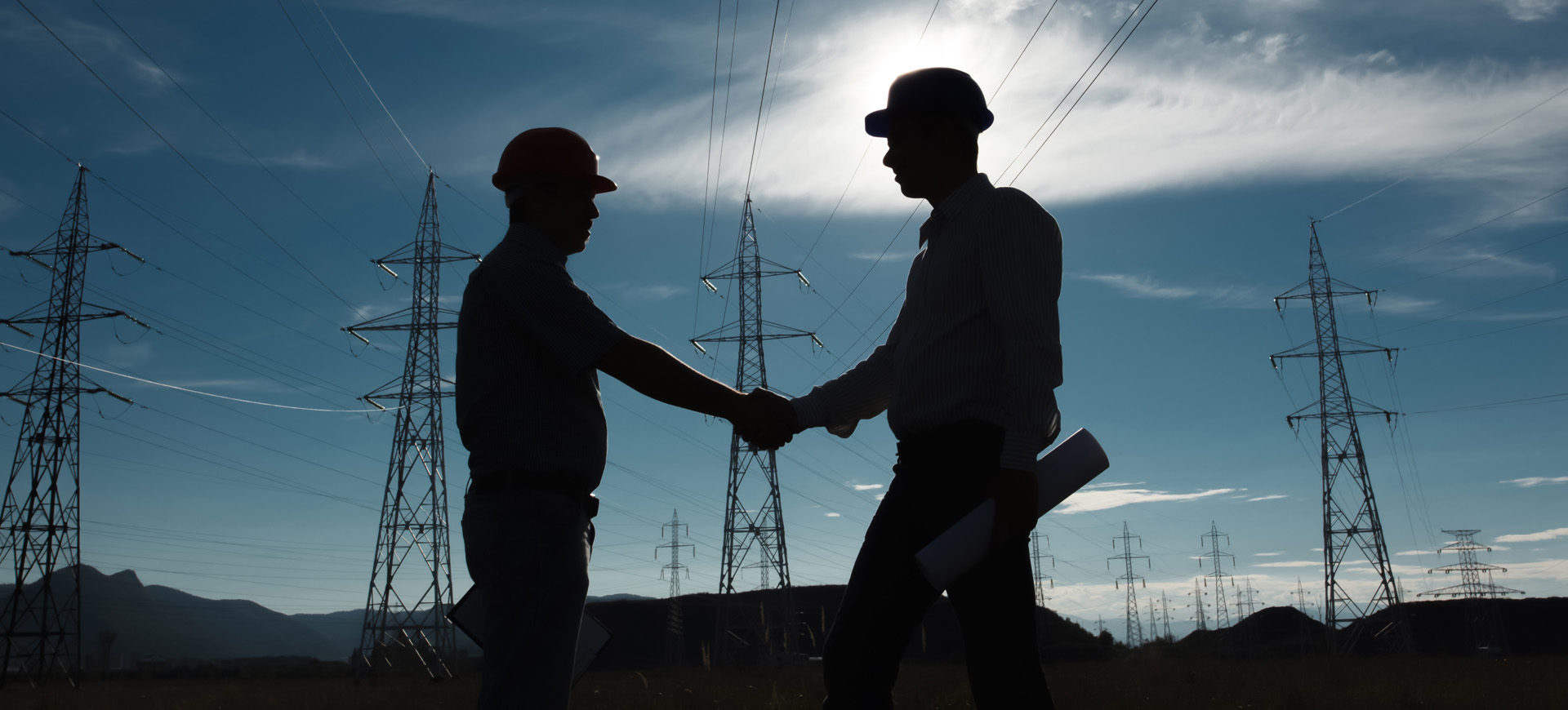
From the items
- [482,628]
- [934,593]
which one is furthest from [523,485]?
[934,593]

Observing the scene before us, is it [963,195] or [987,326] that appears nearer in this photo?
[987,326]

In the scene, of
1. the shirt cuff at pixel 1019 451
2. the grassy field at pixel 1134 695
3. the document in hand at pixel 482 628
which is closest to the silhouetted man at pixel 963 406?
the shirt cuff at pixel 1019 451

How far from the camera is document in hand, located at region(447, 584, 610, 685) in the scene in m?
3.13

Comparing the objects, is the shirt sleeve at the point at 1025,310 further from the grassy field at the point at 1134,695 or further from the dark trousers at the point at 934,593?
the grassy field at the point at 1134,695

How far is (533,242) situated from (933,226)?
127cm

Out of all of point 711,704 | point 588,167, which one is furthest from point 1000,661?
point 711,704

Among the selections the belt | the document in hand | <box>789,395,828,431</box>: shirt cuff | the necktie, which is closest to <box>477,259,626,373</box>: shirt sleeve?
the belt

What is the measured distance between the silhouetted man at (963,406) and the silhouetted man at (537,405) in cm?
76

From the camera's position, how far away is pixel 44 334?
29969mm

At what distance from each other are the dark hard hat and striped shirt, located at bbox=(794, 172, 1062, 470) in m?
0.21

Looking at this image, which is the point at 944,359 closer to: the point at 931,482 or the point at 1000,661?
the point at 931,482

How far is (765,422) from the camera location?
12.1 feet

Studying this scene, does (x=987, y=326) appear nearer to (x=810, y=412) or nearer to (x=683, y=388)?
(x=810, y=412)

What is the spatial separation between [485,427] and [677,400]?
2.10 feet
